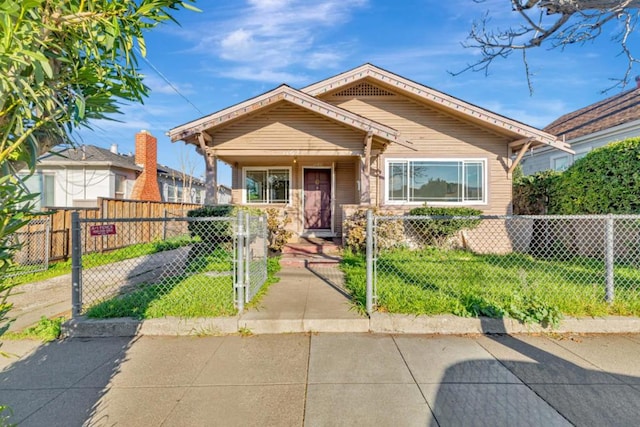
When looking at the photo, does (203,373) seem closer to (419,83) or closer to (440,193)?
(440,193)

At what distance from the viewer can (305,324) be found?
4148mm

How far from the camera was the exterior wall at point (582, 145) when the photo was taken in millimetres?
10797

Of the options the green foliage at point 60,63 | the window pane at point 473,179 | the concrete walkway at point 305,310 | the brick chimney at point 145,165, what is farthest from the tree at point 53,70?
the brick chimney at point 145,165

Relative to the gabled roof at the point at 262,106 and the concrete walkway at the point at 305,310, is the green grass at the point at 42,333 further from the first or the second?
the gabled roof at the point at 262,106

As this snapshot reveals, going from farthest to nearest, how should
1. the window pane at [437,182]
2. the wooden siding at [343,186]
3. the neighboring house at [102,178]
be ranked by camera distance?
the neighboring house at [102,178] → the wooden siding at [343,186] → the window pane at [437,182]

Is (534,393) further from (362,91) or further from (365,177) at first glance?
(362,91)

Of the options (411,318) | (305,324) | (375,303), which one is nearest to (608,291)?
(411,318)

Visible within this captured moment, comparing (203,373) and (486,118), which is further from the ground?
(486,118)

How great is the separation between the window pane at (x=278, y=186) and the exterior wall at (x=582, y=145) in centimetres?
1143

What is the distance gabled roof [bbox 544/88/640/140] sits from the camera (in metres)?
11.5

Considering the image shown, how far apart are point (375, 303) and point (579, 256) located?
669 centimetres

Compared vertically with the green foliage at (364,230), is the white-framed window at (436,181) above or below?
above

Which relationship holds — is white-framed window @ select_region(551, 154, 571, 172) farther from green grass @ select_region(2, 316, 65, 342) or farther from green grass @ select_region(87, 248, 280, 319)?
green grass @ select_region(2, 316, 65, 342)

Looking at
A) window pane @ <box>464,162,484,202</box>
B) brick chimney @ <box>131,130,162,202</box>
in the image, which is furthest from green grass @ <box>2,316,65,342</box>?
brick chimney @ <box>131,130,162,202</box>
